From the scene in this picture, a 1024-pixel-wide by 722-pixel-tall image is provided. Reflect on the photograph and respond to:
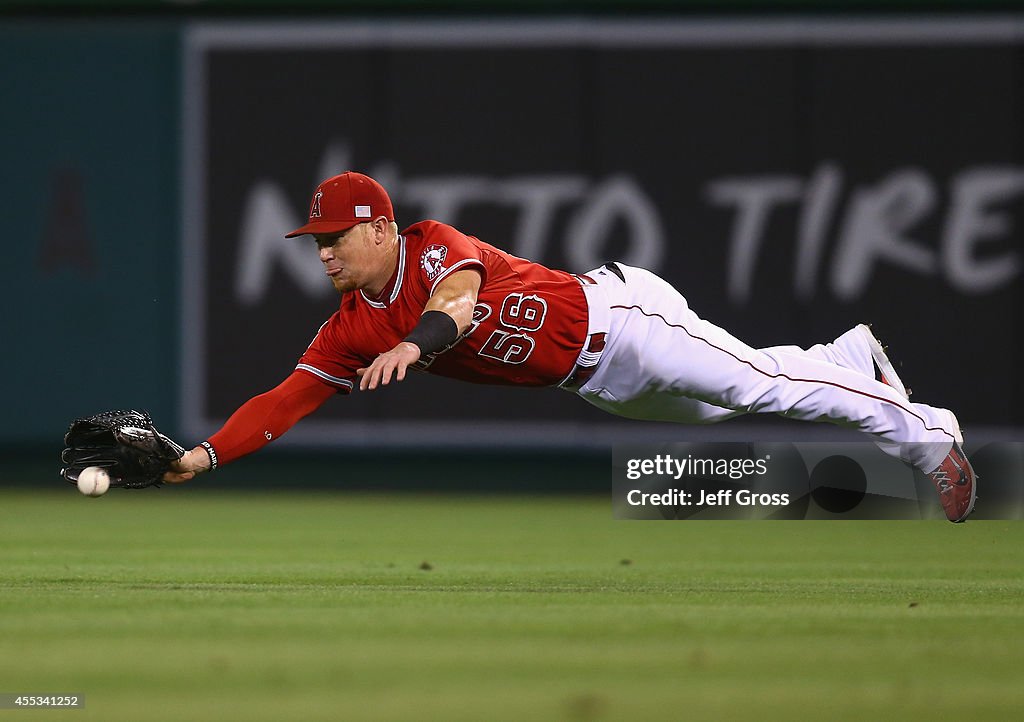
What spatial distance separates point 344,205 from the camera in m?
6.27

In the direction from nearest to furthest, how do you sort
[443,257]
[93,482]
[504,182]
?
1. [93,482]
2. [443,257]
3. [504,182]

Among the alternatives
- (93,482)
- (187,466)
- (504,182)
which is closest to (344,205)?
(187,466)

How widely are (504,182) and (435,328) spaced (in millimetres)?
6629

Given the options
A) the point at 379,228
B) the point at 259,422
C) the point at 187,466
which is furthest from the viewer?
the point at 259,422

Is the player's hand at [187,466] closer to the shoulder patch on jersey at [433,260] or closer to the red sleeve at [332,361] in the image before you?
the red sleeve at [332,361]

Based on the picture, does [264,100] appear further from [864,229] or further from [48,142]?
[864,229]

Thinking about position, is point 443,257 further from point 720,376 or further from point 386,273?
point 720,376

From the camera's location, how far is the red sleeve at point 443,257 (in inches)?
244

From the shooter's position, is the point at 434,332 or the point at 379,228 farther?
the point at 379,228

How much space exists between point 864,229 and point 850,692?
8331mm

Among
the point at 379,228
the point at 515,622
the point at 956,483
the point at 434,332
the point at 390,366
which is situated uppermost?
the point at 379,228

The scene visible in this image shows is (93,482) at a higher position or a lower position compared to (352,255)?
lower

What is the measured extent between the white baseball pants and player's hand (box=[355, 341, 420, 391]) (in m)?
1.27

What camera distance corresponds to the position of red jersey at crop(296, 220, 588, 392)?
6395 mm
